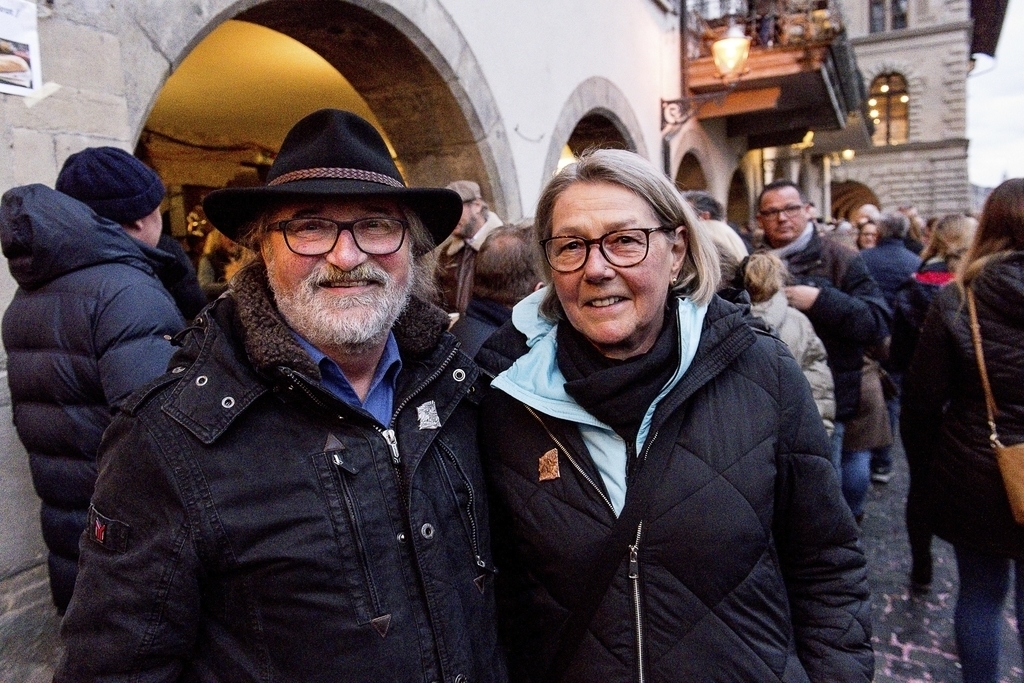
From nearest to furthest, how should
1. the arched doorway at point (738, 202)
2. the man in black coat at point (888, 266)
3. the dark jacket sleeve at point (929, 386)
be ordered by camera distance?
the dark jacket sleeve at point (929, 386), the man in black coat at point (888, 266), the arched doorway at point (738, 202)

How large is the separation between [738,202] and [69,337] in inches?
572

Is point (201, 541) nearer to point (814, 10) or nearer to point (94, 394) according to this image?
point (94, 394)

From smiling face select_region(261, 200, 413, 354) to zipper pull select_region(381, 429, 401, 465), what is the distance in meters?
0.20

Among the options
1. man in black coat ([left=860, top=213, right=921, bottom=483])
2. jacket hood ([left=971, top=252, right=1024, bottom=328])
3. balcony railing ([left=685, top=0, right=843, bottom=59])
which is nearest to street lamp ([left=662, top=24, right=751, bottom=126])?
balcony railing ([left=685, top=0, right=843, bottom=59])

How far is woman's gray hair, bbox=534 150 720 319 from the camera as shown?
168 cm

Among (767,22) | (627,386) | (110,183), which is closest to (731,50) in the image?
(767,22)

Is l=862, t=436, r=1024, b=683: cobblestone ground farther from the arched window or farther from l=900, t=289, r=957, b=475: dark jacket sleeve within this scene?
the arched window

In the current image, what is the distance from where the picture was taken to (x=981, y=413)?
270 centimetres

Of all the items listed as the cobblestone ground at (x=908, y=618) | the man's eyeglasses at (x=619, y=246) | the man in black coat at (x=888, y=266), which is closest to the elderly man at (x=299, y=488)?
the man's eyeglasses at (x=619, y=246)

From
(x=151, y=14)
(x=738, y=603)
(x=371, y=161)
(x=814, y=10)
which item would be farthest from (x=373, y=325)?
(x=814, y=10)

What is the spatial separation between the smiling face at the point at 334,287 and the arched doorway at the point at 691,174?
1026 cm

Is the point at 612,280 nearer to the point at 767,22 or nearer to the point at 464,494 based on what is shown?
the point at 464,494

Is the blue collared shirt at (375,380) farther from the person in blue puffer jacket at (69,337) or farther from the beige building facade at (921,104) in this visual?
the beige building facade at (921,104)

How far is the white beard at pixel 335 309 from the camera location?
4.90 feet
